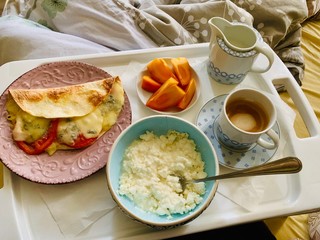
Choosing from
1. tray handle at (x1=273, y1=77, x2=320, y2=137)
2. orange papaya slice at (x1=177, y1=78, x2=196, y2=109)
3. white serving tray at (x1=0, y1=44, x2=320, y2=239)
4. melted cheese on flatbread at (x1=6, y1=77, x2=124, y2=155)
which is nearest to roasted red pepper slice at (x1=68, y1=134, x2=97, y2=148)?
melted cheese on flatbread at (x1=6, y1=77, x2=124, y2=155)

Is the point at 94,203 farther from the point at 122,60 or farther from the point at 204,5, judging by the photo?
the point at 204,5

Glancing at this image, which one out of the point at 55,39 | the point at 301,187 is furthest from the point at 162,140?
the point at 55,39

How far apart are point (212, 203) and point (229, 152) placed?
12 centimetres

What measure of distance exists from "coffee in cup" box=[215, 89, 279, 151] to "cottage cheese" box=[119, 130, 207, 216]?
0.08 m

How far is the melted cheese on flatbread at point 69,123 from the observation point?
0.71 m

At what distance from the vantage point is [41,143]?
0.70 m

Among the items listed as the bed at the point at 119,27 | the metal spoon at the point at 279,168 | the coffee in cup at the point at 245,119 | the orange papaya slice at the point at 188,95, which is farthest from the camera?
the bed at the point at 119,27

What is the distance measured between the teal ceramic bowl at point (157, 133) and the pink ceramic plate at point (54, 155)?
6cm

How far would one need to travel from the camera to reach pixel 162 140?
2.30ft

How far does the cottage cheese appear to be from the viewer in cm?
62

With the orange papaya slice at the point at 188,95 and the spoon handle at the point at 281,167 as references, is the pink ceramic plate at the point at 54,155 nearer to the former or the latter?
the orange papaya slice at the point at 188,95

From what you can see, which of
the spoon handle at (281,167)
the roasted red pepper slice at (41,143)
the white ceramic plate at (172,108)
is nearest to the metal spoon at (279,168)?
the spoon handle at (281,167)

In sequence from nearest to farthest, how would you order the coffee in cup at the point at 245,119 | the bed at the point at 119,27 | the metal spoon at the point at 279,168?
1. the metal spoon at the point at 279,168
2. the coffee in cup at the point at 245,119
3. the bed at the point at 119,27

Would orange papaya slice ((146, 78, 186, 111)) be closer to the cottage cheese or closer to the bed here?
the cottage cheese
